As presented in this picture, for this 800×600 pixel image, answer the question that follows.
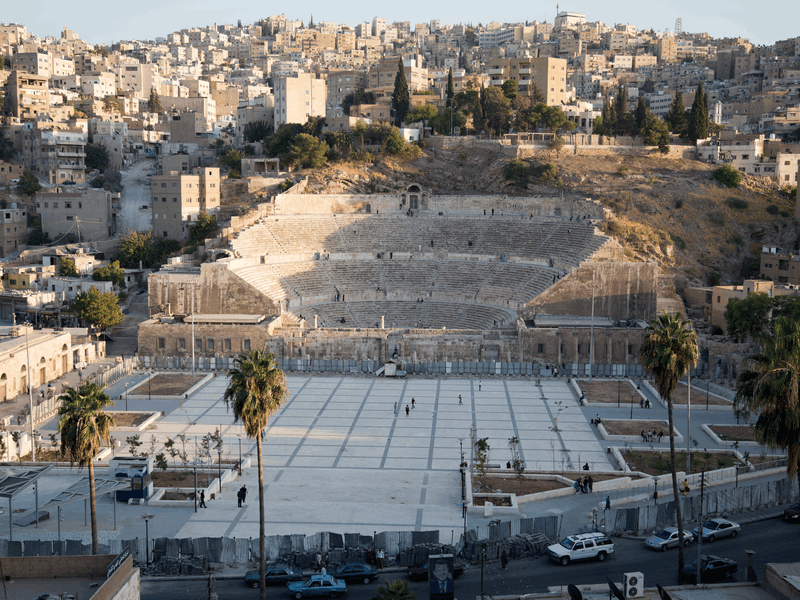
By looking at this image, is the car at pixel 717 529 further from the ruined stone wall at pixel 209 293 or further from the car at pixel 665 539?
the ruined stone wall at pixel 209 293

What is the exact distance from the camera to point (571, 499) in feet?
91.2

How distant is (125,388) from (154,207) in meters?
30.5

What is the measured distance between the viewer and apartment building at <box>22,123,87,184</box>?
8069cm

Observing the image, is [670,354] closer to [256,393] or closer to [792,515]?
[792,515]

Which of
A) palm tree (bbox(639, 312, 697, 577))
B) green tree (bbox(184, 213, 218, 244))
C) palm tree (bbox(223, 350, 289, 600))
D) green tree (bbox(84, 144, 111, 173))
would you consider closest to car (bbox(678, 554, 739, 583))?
palm tree (bbox(639, 312, 697, 577))

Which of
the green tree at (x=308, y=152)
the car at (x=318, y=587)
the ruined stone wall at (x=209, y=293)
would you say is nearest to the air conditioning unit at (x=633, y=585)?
the car at (x=318, y=587)

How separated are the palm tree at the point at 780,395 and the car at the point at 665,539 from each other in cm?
462

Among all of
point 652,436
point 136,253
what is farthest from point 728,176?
point 136,253

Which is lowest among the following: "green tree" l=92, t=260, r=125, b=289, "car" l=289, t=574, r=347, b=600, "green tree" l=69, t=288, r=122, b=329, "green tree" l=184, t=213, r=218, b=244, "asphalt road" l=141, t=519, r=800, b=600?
"asphalt road" l=141, t=519, r=800, b=600

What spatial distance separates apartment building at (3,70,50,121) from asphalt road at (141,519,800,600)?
80.6 m

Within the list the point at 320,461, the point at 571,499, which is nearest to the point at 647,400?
the point at 571,499

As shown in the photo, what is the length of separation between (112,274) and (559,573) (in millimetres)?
46578

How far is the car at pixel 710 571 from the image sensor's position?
2127 centimetres

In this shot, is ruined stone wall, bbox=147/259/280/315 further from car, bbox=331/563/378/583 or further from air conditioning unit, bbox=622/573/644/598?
air conditioning unit, bbox=622/573/644/598
